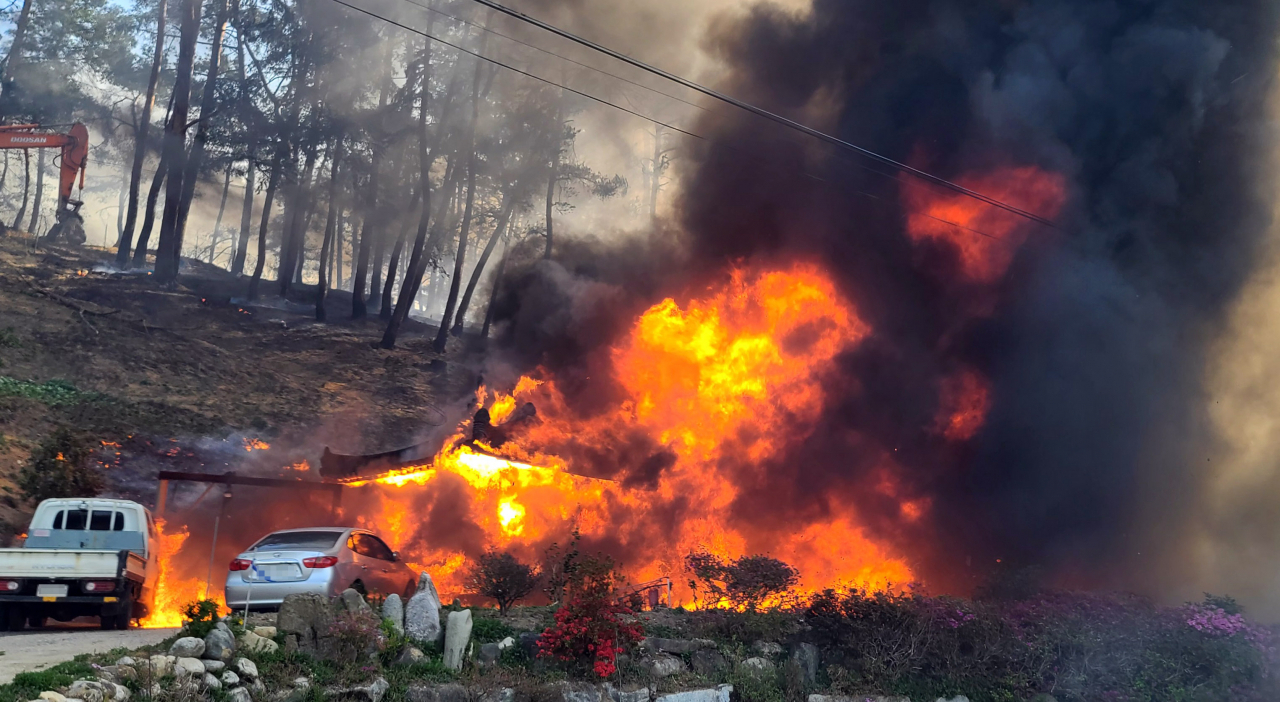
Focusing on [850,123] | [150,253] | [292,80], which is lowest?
[150,253]

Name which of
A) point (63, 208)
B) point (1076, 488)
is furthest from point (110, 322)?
point (1076, 488)

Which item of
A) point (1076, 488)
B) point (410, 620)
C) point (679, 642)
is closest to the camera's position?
point (410, 620)

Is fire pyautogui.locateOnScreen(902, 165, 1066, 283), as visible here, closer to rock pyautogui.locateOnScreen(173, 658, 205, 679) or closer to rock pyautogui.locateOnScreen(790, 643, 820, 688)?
rock pyautogui.locateOnScreen(790, 643, 820, 688)

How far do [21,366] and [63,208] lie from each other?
12.3 m

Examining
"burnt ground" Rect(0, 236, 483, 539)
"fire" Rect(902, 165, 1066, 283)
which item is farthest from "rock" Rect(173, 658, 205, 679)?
"fire" Rect(902, 165, 1066, 283)

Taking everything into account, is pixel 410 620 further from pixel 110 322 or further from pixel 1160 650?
pixel 110 322

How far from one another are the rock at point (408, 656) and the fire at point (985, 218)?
51.9ft

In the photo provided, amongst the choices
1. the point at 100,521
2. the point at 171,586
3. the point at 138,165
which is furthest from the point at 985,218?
the point at 138,165

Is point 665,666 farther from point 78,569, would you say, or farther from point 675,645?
point 78,569

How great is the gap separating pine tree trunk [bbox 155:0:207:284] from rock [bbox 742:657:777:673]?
30.8m

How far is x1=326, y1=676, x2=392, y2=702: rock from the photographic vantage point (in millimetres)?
8875

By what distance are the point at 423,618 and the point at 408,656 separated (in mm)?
675

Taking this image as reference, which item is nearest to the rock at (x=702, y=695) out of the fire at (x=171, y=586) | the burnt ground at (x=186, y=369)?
the fire at (x=171, y=586)

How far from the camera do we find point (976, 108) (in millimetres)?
21297
